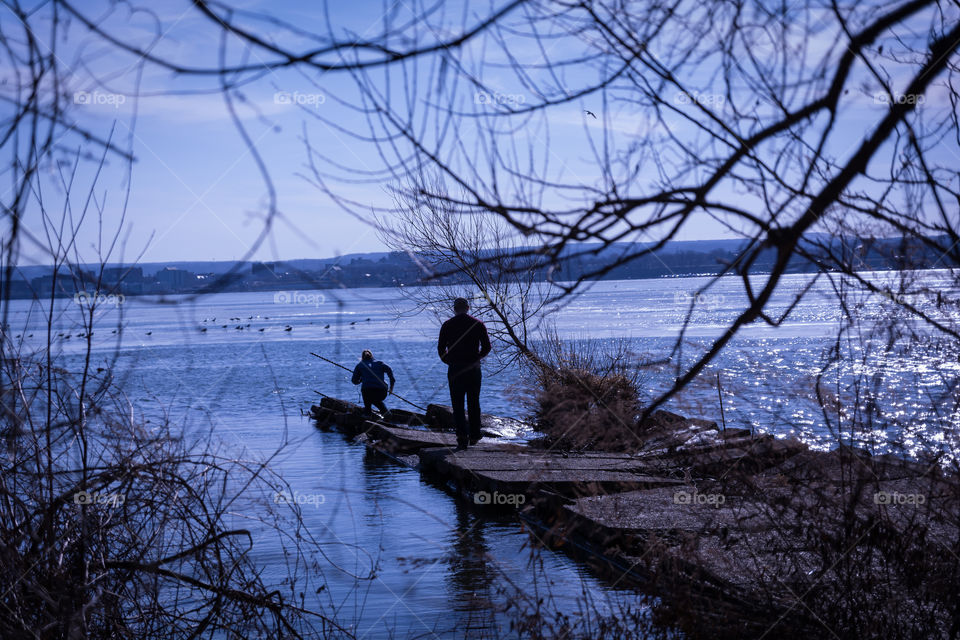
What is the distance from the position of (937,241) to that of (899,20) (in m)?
0.92

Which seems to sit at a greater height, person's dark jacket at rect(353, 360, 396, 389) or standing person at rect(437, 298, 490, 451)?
standing person at rect(437, 298, 490, 451)

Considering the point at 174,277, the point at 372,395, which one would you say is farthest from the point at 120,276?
the point at 372,395

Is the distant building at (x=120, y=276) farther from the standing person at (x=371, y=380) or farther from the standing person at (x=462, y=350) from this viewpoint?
the standing person at (x=371, y=380)

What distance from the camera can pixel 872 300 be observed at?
12.7ft

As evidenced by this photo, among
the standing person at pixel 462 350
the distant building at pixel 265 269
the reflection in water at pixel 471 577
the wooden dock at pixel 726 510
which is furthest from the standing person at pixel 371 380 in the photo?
the distant building at pixel 265 269

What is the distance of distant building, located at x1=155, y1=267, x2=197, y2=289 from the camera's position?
3.47 metres

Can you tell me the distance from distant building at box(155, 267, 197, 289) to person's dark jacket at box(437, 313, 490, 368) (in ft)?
25.4

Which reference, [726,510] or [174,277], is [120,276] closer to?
[174,277]

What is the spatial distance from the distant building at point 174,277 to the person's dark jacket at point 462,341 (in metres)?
7.75

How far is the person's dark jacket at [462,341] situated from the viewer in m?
11.8

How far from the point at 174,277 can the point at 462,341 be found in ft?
26.7

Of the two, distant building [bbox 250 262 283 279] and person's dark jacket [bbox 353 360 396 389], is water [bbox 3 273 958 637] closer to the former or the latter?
distant building [bbox 250 262 283 279]

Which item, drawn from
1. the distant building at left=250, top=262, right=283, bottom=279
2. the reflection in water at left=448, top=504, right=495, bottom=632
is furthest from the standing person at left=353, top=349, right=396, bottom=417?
the distant building at left=250, top=262, right=283, bottom=279

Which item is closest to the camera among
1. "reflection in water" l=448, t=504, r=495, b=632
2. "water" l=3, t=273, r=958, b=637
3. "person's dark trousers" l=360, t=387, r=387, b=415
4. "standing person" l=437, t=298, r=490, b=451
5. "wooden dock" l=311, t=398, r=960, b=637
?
"water" l=3, t=273, r=958, b=637
